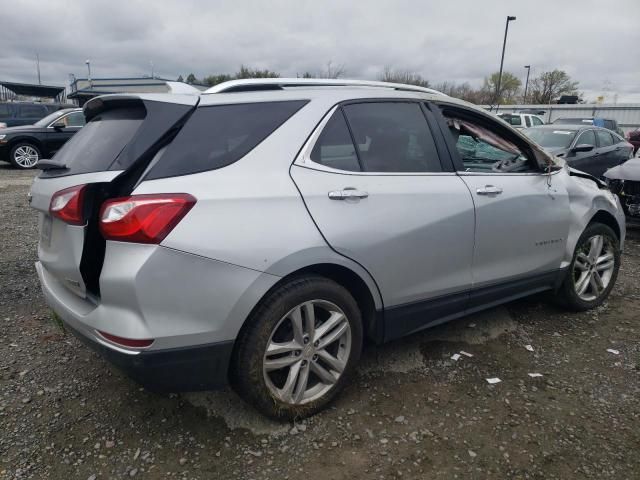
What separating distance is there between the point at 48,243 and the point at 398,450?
6.73 feet

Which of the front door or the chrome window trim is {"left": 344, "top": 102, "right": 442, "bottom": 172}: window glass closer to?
the chrome window trim

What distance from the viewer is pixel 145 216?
78.3 inches

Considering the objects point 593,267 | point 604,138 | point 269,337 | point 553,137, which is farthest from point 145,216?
point 604,138

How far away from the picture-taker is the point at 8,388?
2822mm

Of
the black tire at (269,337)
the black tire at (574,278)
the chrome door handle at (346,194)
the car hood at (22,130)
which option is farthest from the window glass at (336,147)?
the car hood at (22,130)

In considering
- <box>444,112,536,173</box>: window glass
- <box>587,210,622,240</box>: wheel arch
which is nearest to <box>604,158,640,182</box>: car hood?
<box>587,210,622,240</box>: wheel arch

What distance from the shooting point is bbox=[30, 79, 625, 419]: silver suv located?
6.67 feet

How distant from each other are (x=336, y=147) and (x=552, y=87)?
188 ft

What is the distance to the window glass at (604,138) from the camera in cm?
1027

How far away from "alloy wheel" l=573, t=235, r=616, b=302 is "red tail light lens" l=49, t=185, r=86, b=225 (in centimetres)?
352

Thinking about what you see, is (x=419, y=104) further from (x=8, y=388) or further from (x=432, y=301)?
(x=8, y=388)

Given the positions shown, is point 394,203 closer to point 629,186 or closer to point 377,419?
point 377,419

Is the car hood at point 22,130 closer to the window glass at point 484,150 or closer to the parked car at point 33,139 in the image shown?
the parked car at point 33,139

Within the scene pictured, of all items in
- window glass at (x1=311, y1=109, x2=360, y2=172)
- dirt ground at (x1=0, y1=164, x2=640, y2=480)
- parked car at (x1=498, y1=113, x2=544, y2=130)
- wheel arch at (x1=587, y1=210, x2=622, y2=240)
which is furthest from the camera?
parked car at (x1=498, y1=113, x2=544, y2=130)
